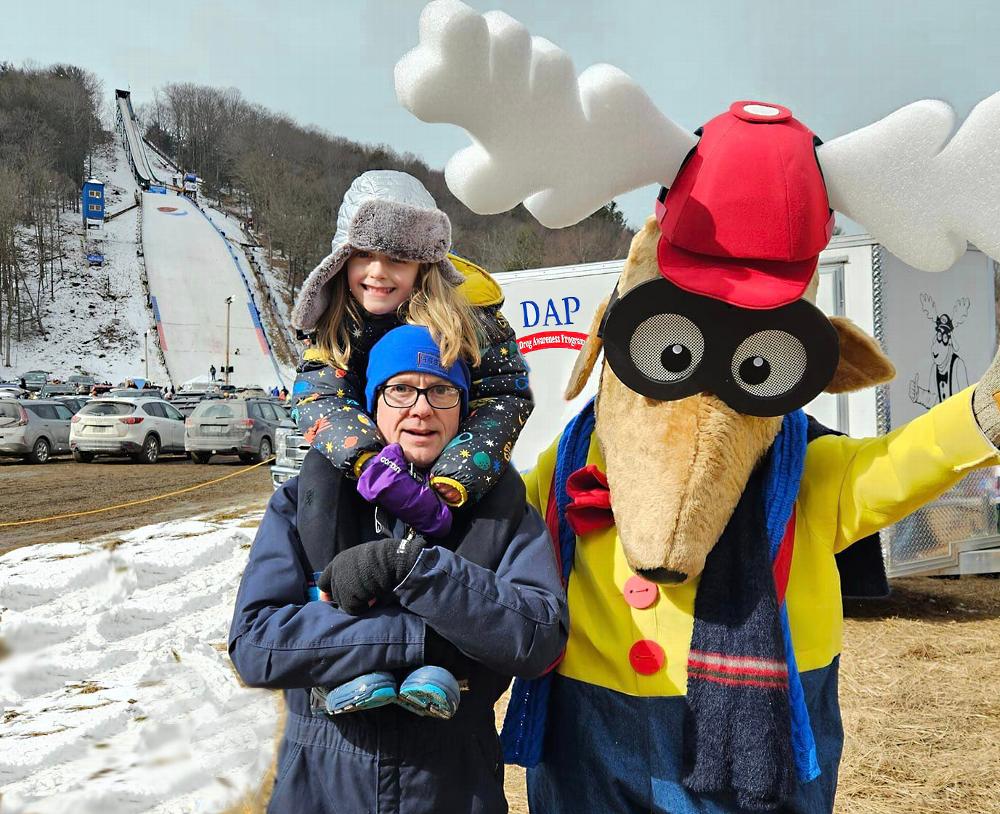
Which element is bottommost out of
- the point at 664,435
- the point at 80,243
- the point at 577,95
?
the point at 664,435

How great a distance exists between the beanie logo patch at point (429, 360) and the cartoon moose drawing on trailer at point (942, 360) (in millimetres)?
5167

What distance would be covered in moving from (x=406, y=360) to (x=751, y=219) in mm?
711

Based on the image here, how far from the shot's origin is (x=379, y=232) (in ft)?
5.86

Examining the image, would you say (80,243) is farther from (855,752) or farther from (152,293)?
(855,752)

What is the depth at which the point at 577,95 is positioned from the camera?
5.18ft

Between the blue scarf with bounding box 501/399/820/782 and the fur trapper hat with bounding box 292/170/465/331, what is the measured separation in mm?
533

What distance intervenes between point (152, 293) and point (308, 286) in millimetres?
61267

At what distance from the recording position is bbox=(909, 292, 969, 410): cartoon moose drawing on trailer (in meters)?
5.96

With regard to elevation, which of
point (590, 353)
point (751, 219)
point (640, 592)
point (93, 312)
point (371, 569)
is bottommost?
point (640, 592)

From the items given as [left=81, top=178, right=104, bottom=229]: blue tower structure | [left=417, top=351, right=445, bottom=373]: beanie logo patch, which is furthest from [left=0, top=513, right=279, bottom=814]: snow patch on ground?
[left=81, top=178, right=104, bottom=229]: blue tower structure

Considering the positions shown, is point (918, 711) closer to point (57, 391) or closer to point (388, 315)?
point (388, 315)

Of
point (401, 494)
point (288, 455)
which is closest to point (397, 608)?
point (401, 494)

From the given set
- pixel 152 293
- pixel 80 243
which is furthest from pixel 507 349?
pixel 80 243

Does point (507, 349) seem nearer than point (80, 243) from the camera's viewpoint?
Yes
